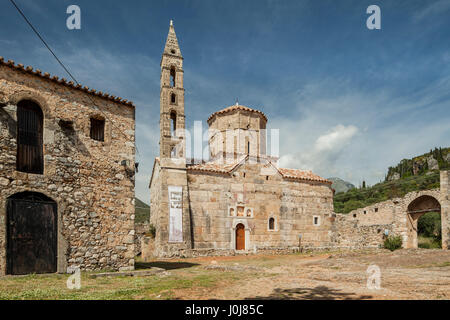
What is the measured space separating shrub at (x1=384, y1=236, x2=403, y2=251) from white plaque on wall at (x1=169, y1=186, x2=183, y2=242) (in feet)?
46.9

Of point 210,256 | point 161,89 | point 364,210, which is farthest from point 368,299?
point 364,210

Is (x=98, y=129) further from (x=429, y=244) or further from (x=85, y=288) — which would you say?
(x=429, y=244)

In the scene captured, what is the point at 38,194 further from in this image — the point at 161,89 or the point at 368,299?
the point at 161,89

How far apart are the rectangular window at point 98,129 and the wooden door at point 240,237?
1458 centimetres

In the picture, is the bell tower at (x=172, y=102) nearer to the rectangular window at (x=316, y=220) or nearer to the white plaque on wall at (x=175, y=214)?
the white plaque on wall at (x=175, y=214)

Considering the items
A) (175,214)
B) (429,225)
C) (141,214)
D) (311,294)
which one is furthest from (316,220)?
(141,214)

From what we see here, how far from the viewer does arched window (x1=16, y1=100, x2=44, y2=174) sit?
32.5 ft

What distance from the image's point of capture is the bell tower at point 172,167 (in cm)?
2164

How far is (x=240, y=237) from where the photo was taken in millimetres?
24188

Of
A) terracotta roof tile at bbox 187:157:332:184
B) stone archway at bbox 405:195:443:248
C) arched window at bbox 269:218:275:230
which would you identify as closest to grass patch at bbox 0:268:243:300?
terracotta roof tile at bbox 187:157:332:184

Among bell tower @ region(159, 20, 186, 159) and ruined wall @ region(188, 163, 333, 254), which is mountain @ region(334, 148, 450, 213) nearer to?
ruined wall @ region(188, 163, 333, 254)

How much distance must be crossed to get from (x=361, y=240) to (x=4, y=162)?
25024 millimetres

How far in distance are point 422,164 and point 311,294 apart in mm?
81875

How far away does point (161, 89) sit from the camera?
23516 mm
